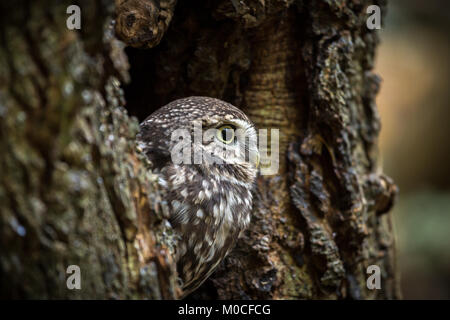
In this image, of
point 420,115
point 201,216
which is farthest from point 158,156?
point 420,115

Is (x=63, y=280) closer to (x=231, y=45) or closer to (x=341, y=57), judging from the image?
(x=231, y=45)

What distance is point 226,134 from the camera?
1.95 metres

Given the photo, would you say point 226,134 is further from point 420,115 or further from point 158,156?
point 420,115

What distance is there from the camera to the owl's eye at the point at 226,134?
1.92 m

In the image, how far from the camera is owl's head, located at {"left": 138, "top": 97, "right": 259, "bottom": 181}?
5.89ft

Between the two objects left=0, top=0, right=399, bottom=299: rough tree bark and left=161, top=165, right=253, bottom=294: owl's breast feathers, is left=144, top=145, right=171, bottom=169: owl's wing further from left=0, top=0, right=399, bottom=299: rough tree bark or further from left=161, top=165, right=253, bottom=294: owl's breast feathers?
left=0, top=0, right=399, bottom=299: rough tree bark

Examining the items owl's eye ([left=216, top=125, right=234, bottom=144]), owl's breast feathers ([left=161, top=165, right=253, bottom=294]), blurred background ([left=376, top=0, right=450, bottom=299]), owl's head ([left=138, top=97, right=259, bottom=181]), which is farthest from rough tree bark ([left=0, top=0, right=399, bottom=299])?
blurred background ([left=376, top=0, right=450, bottom=299])

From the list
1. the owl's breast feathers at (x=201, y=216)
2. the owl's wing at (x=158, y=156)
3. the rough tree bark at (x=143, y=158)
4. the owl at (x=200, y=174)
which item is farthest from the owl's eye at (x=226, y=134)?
the rough tree bark at (x=143, y=158)

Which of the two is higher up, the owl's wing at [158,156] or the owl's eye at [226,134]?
the owl's eye at [226,134]

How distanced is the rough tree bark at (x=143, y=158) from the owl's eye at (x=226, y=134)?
0.43 meters

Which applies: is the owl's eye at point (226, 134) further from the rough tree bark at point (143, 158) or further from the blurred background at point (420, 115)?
the blurred background at point (420, 115)

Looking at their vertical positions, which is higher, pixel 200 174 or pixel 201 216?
pixel 200 174

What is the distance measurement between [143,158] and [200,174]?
36cm

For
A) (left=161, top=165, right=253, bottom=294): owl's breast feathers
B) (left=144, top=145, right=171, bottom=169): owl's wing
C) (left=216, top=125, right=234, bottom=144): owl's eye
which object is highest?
(left=216, top=125, right=234, bottom=144): owl's eye
